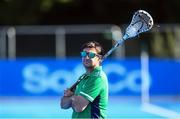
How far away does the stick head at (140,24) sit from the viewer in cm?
648

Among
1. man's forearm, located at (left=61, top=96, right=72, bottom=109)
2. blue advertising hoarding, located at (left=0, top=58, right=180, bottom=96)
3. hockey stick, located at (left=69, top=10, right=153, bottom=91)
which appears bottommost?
man's forearm, located at (left=61, top=96, right=72, bottom=109)

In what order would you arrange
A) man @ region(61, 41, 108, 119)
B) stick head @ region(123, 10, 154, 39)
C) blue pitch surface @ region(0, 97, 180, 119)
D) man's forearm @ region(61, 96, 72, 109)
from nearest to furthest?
man @ region(61, 41, 108, 119) → man's forearm @ region(61, 96, 72, 109) → stick head @ region(123, 10, 154, 39) → blue pitch surface @ region(0, 97, 180, 119)

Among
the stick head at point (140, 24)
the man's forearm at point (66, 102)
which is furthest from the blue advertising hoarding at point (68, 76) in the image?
the man's forearm at point (66, 102)

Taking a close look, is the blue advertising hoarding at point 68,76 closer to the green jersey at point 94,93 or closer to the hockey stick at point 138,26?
the hockey stick at point 138,26

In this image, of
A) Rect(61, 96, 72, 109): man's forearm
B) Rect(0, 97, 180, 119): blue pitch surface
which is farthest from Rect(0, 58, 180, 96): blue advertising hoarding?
Rect(61, 96, 72, 109): man's forearm

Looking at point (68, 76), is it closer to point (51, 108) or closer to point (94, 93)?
point (51, 108)

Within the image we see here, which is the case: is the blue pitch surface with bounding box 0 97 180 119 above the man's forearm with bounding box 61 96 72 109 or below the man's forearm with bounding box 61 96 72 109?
above

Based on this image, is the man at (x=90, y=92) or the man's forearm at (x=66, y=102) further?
the man's forearm at (x=66, y=102)

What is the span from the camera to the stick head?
6480 millimetres

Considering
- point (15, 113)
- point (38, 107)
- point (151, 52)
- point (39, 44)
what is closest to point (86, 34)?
point (39, 44)

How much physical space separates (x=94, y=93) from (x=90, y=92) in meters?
0.04

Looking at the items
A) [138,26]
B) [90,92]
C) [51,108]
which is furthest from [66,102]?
[51,108]

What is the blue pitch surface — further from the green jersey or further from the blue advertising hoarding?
the green jersey

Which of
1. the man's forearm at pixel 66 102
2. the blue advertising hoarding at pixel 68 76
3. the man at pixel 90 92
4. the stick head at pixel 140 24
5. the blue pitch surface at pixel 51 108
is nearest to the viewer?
the man at pixel 90 92
